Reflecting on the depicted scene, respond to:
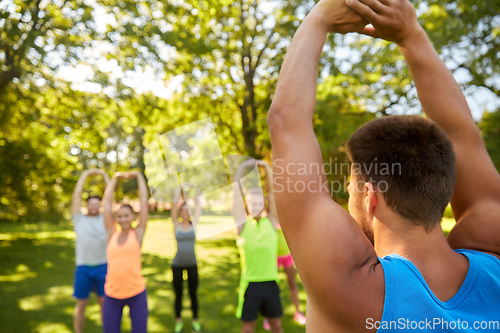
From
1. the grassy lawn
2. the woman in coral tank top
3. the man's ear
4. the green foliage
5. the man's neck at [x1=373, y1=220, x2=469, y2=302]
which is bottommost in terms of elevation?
the grassy lawn

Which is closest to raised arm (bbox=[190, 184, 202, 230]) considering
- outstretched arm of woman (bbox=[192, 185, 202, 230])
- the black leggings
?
outstretched arm of woman (bbox=[192, 185, 202, 230])

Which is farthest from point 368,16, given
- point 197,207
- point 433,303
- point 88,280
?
point 88,280

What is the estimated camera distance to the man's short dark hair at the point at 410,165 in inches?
32.6

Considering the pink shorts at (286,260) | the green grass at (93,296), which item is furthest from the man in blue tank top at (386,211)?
the pink shorts at (286,260)

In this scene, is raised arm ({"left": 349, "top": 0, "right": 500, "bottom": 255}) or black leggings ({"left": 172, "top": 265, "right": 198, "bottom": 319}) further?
black leggings ({"left": 172, "top": 265, "right": 198, "bottom": 319})

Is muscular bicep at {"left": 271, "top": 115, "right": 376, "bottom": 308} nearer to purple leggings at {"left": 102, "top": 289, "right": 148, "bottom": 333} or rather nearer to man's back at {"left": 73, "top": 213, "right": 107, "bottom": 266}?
purple leggings at {"left": 102, "top": 289, "right": 148, "bottom": 333}

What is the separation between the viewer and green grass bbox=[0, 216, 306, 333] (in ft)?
18.8

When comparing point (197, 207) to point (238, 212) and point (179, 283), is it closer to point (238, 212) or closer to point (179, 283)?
point (179, 283)

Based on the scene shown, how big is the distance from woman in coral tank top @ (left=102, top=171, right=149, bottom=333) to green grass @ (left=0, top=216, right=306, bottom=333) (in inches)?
61.8

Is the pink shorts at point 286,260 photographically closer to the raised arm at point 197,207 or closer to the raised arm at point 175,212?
the raised arm at point 197,207

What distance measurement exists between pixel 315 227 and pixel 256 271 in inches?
151

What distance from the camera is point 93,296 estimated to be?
24.5 feet

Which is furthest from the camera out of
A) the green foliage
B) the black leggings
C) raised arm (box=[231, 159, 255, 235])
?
the green foliage

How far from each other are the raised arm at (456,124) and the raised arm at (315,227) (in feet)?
1.45
